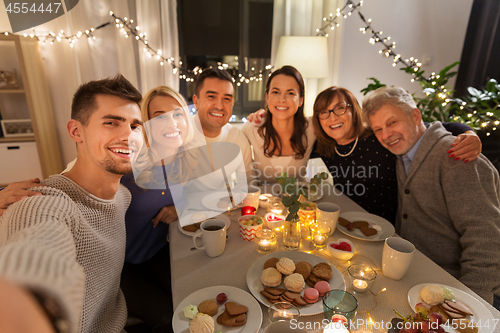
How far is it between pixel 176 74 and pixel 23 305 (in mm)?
3016

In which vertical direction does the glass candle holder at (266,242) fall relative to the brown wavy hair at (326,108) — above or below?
below

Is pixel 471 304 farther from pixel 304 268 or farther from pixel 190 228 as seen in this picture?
pixel 190 228

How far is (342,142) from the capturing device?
1717mm

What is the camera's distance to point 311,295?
75 cm

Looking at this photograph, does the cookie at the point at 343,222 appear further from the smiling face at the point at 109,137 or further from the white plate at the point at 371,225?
the smiling face at the point at 109,137

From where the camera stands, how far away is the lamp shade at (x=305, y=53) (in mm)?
2795

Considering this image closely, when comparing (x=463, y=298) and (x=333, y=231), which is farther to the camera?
(x=333, y=231)

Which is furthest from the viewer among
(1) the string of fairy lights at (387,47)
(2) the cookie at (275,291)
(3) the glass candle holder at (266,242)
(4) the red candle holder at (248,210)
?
(1) the string of fairy lights at (387,47)

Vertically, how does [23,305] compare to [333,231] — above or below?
above

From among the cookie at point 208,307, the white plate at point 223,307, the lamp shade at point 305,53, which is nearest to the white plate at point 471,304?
the white plate at point 223,307

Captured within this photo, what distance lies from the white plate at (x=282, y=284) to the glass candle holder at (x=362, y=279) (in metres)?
0.04

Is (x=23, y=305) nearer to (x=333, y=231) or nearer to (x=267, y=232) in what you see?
(x=267, y=232)

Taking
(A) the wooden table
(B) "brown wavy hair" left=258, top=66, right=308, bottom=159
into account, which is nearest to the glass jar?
(A) the wooden table

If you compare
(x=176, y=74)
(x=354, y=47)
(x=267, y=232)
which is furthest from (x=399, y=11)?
(x=267, y=232)
